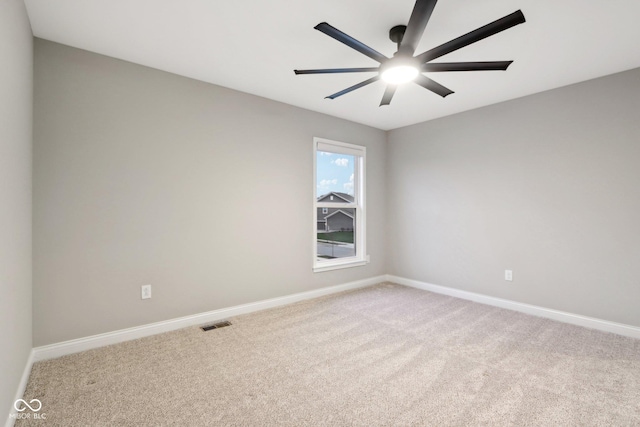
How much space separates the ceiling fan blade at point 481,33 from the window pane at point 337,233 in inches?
98.1

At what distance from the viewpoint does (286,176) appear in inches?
140

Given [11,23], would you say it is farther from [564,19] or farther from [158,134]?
[564,19]

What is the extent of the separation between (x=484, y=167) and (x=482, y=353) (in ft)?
7.45

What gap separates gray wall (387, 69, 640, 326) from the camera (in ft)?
8.93

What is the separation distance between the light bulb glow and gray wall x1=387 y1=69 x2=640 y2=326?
2.04 metres

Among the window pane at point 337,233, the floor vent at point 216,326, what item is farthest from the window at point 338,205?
the floor vent at point 216,326

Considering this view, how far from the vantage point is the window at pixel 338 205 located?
3957 millimetres

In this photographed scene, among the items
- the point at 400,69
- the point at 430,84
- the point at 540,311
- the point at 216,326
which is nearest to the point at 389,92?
the point at 430,84

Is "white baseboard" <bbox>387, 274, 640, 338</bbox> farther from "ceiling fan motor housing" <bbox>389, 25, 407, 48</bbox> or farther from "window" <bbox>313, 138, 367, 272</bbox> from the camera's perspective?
"ceiling fan motor housing" <bbox>389, 25, 407, 48</bbox>

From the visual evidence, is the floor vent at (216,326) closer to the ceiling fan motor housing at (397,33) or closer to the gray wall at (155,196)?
the gray wall at (155,196)

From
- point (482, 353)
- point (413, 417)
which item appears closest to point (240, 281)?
point (413, 417)

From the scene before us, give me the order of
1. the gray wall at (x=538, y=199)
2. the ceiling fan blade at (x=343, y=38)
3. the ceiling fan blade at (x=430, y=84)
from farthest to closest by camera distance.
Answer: the gray wall at (x=538, y=199), the ceiling fan blade at (x=430, y=84), the ceiling fan blade at (x=343, y=38)

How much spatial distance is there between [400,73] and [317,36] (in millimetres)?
686

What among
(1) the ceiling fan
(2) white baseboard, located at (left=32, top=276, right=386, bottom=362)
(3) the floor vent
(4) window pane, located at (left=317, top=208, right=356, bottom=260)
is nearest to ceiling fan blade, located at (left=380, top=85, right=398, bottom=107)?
(1) the ceiling fan
